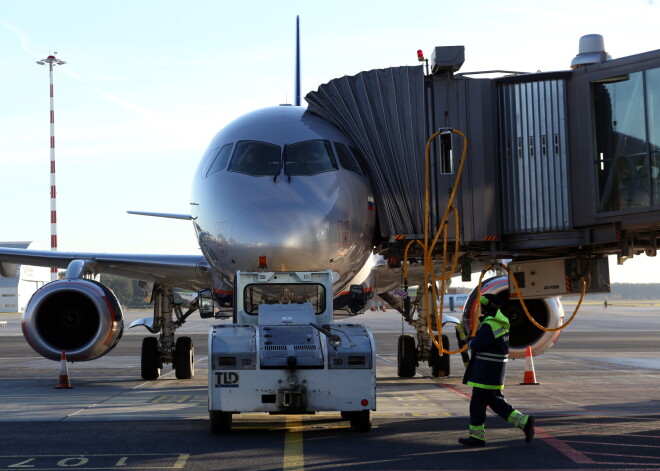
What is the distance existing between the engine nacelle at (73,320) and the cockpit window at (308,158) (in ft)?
19.8

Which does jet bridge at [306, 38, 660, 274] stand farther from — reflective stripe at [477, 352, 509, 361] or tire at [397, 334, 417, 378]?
tire at [397, 334, 417, 378]

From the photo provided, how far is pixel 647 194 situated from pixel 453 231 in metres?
2.59

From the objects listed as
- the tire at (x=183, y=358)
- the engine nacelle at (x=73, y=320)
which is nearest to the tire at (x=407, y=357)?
the tire at (x=183, y=358)

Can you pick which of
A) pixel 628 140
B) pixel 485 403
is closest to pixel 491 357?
pixel 485 403

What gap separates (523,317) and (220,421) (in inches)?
333

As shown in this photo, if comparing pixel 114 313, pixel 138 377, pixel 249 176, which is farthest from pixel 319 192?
pixel 138 377

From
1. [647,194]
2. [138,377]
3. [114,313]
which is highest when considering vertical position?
[647,194]

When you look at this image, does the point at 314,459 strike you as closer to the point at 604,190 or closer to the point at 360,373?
the point at 360,373

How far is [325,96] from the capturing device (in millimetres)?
13930

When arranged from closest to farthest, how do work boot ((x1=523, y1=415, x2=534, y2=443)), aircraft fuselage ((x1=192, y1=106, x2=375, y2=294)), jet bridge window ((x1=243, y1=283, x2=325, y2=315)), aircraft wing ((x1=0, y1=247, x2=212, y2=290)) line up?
work boot ((x1=523, y1=415, x2=534, y2=443))
aircraft fuselage ((x1=192, y1=106, x2=375, y2=294))
jet bridge window ((x1=243, y1=283, x2=325, y2=315))
aircraft wing ((x1=0, y1=247, x2=212, y2=290))

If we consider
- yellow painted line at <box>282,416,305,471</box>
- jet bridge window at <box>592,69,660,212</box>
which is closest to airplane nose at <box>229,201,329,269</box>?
yellow painted line at <box>282,416,305,471</box>

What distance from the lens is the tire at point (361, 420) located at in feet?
34.7

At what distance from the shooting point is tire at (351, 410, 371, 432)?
10570mm

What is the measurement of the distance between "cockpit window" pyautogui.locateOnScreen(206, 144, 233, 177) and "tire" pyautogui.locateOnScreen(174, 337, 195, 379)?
6.56 meters
